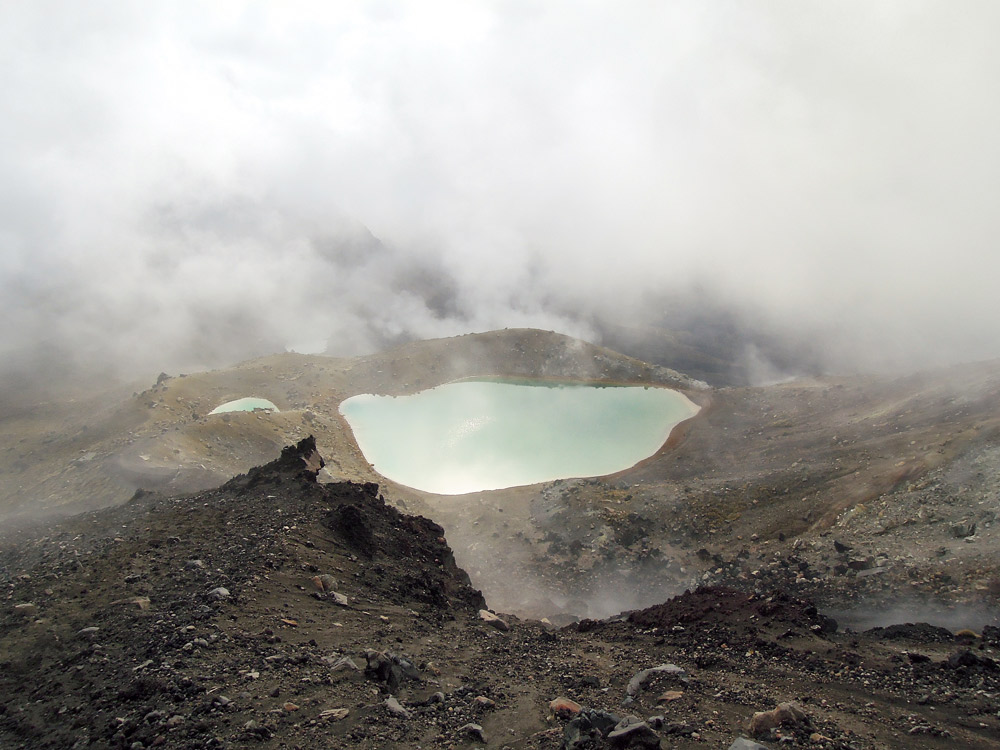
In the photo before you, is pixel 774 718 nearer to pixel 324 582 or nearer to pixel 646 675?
pixel 646 675

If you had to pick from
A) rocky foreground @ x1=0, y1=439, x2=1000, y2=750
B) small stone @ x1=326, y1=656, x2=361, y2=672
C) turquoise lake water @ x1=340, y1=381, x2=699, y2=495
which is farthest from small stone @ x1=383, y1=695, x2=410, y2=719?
turquoise lake water @ x1=340, y1=381, x2=699, y2=495

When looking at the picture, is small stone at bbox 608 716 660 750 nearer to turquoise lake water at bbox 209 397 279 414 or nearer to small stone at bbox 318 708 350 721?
small stone at bbox 318 708 350 721

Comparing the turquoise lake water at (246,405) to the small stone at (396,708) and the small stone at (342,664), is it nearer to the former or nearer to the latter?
the small stone at (342,664)

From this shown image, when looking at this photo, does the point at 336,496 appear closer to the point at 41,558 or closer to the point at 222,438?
the point at 41,558

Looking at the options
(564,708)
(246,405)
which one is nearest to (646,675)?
(564,708)

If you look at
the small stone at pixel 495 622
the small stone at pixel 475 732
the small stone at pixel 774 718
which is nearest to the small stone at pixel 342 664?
the small stone at pixel 475 732

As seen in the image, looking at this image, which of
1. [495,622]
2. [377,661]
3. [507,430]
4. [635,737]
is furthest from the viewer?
[507,430]

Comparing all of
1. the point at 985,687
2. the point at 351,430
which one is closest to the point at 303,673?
the point at 985,687
